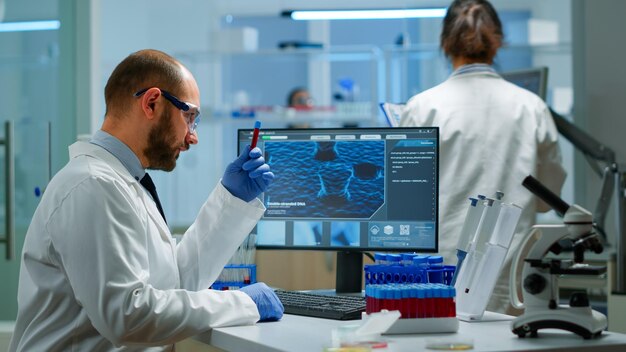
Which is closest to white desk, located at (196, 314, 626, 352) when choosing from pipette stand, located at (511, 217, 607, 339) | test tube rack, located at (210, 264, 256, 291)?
pipette stand, located at (511, 217, 607, 339)

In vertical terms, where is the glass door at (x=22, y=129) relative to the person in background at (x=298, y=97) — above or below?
below

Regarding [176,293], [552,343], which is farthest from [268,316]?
[552,343]

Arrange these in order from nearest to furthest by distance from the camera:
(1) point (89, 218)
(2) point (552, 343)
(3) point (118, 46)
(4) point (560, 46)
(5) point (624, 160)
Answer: (2) point (552, 343) → (1) point (89, 218) → (5) point (624, 160) → (4) point (560, 46) → (3) point (118, 46)

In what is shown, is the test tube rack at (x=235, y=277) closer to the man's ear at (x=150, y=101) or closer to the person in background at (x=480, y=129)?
the man's ear at (x=150, y=101)

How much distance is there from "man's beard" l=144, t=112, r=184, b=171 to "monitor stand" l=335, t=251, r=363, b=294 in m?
0.54

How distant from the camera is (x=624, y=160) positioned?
379 cm

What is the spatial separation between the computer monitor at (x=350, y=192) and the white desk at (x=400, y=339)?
40 cm

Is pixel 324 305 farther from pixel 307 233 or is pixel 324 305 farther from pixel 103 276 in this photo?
pixel 103 276

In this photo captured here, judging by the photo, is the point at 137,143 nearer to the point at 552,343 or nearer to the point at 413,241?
the point at 413,241

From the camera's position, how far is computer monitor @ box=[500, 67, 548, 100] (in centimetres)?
371

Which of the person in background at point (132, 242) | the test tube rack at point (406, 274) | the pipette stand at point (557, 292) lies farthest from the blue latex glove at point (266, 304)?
the pipette stand at point (557, 292)

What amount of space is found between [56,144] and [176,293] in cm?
236

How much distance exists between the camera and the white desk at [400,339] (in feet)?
5.13

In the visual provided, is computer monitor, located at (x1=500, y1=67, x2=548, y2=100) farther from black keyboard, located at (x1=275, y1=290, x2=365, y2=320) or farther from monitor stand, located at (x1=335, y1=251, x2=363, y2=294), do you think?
black keyboard, located at (x1=275, y1=290, x2=365, y2=320)
